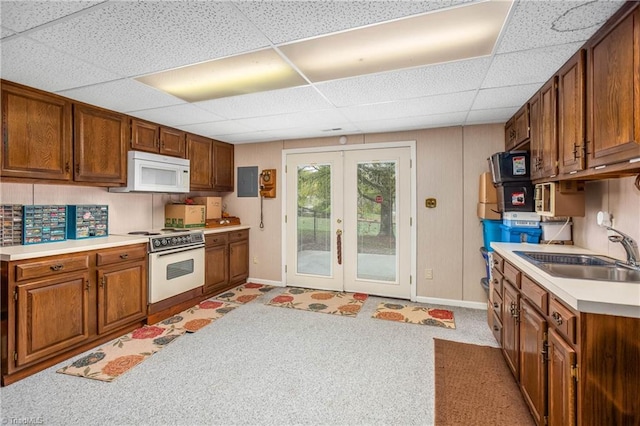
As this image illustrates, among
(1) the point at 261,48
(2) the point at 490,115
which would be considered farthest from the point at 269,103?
(2) the point at 490,115

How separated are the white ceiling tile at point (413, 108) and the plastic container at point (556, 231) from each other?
1.36 meters

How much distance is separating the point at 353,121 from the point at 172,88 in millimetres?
1930

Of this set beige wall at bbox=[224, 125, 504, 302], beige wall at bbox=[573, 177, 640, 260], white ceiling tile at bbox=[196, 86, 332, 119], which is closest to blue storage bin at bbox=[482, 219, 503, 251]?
beige wall at bbox=[224, 125, 504, 302]

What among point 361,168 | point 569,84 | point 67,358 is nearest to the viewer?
point 569,84

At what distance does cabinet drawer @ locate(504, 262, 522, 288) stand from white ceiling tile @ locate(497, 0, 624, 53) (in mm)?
1443

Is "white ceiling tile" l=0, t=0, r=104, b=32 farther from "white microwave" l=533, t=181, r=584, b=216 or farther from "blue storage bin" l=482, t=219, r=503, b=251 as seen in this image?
"blue storage bin" l=482, t=219, r=503, b=251

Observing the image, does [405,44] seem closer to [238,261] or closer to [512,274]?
[512,274]

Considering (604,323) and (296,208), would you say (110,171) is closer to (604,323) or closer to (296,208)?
(296,208)

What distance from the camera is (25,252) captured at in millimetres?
2273

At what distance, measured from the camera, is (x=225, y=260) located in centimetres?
446

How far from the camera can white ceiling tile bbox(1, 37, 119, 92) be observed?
6.23 ft

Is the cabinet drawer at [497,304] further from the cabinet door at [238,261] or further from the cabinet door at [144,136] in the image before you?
the cabinet door at [144,136]

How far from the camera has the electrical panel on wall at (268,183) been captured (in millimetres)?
4777

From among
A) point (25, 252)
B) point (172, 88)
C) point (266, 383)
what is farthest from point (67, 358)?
point (172, 88)
